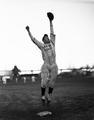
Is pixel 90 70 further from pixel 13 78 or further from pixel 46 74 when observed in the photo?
pixel 46 74

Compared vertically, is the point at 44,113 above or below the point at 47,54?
below

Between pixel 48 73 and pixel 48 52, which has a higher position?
pixel 48 52

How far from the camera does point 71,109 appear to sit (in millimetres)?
4684

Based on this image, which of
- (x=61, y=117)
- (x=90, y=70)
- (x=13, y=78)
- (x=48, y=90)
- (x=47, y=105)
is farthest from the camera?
(x=90, y=70)

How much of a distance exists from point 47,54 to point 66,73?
61.9 feet

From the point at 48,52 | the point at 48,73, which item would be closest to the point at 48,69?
the point at 48,73

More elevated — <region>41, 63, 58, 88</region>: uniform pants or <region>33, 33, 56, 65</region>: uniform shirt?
<region>33, 33, 56, 65</region>: uniform shirt

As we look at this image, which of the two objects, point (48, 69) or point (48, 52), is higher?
point (48, 52)

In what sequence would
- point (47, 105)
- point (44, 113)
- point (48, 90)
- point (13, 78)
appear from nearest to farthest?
point (44, 113) → point (47, 105) → point (48, 90) → point (13, 78)

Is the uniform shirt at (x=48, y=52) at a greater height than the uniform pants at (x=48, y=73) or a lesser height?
greater

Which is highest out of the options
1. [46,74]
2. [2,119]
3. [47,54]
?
[47,54]

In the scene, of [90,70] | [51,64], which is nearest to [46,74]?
[51,64]

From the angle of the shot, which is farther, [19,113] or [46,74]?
[46,74]

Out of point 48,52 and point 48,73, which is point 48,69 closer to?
point 48,73
